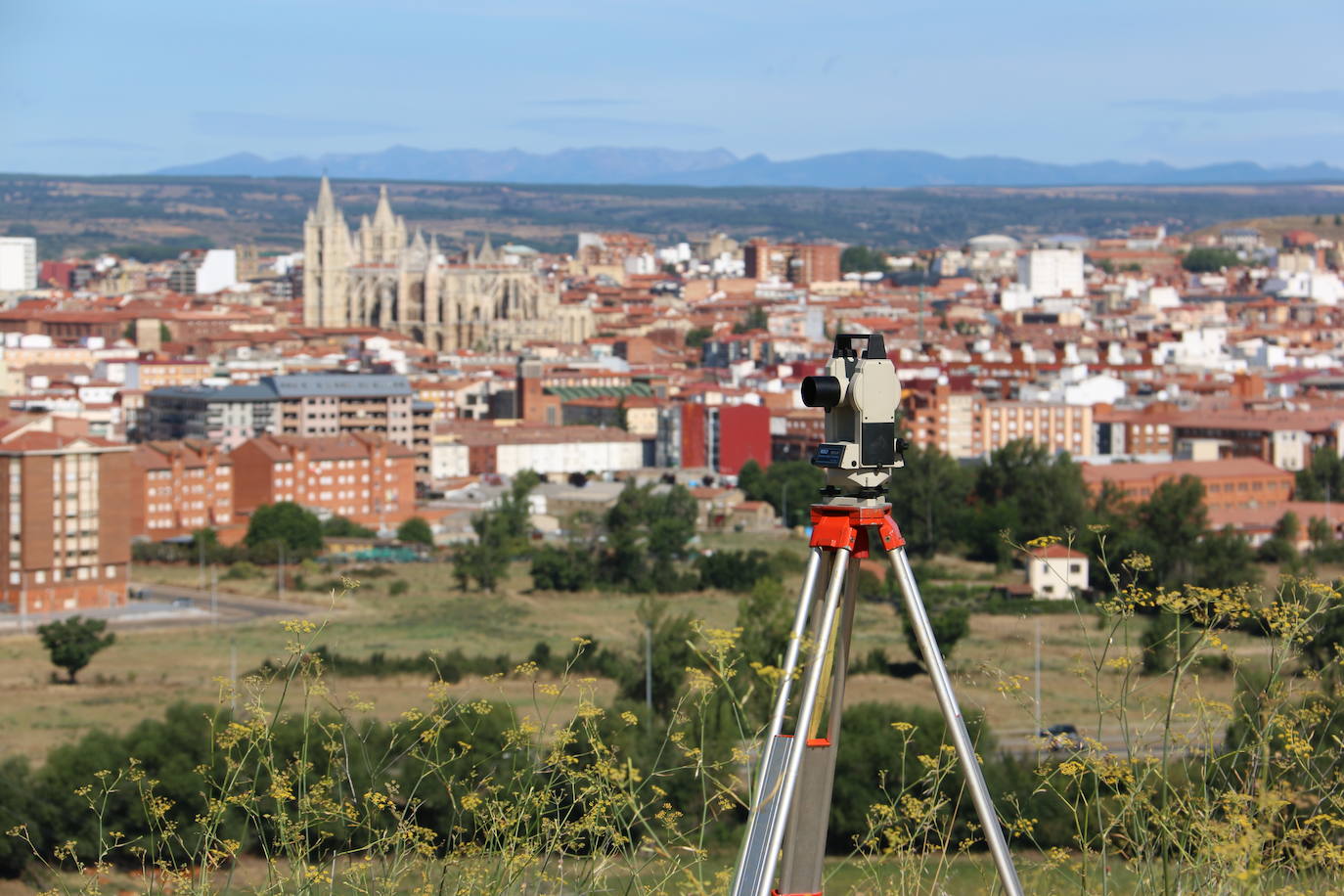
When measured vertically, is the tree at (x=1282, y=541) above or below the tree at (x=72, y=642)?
above

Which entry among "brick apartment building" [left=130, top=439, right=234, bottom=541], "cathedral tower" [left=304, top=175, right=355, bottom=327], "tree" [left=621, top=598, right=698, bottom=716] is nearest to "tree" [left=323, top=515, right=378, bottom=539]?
"brick apartment building" [left=130, top=439, right=234, bottom=541]

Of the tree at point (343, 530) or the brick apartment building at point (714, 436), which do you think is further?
the brick apartment building at point (714, 436)

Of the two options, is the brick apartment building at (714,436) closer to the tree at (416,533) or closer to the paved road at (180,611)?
the tree at (416,533)

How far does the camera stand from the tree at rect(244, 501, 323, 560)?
963 inches

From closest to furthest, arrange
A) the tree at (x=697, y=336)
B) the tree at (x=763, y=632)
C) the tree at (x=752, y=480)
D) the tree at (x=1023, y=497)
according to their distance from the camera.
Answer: the tree at (x=763, y=632)
the tree at (x=1023, y=497)
the tree at (x=752, y=480)
the tree at (x=697, y=336)

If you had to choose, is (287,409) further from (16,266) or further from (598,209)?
(598,209)

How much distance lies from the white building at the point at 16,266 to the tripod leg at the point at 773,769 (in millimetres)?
70395

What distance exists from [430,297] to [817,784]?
185 feet

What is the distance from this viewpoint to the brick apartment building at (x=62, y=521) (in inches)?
810

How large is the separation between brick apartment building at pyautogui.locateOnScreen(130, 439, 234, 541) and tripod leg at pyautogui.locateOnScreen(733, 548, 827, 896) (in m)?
24.5

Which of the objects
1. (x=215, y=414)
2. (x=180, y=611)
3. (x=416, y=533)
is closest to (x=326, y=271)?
(x=215, y=414)

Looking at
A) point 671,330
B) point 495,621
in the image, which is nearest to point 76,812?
point 495,621

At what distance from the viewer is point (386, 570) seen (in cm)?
2355

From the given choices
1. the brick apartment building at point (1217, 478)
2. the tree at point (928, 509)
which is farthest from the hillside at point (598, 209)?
the tree at point (928, 509)
